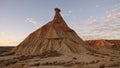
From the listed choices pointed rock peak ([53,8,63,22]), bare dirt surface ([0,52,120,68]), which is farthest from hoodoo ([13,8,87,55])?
bare dirt surface ([0,52,120,68])

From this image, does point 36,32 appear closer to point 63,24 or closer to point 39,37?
point 39,37

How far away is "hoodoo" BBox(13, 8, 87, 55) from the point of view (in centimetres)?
5234

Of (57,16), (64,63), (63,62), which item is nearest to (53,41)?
(57,16)

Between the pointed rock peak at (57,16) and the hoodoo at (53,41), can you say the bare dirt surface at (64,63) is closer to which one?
the hoodoo at (53,41)

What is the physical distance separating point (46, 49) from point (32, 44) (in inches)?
250

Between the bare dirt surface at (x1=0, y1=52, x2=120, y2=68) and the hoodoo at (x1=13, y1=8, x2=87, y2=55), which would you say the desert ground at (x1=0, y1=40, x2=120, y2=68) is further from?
the hoodoo at (x1=13, y1=8, x2=87, y2=55)

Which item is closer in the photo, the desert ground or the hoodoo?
the desert ground

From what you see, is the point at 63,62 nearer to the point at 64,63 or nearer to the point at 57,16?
the point at 64,63

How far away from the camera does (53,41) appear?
182 feet

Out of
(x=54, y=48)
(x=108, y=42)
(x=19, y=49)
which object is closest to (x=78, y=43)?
A: (x=54, y=48)

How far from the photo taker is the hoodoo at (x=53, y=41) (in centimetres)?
5234

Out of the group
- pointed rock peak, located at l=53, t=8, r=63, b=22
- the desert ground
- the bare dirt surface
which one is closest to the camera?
the bare dirt surface

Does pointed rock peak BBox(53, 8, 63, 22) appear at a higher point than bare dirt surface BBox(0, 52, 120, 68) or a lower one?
higher

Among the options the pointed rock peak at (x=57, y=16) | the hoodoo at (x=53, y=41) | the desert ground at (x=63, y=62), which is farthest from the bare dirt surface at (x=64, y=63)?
the pointed rock peak at (x=57, y=16)
